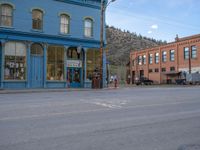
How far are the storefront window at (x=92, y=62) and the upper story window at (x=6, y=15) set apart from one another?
872 cm

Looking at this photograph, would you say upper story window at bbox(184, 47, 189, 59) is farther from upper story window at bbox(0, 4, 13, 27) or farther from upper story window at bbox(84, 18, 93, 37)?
upper story window at bbox(0, 4, 13, 27)

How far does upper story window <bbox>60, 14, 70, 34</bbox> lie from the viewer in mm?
30047

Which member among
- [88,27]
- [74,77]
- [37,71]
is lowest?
[74,77]

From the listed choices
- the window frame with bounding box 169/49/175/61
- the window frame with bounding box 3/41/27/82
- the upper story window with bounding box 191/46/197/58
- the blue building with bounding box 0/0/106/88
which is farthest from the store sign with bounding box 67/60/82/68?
the window frame with bounding box 169/49/175/61

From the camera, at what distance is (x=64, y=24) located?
99.1 feet

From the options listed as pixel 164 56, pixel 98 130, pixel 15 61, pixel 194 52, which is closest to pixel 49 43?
pixel 15 61

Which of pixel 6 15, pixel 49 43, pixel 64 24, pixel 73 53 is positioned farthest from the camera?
pixel 73 53

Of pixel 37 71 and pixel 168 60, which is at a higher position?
pixel 168 60

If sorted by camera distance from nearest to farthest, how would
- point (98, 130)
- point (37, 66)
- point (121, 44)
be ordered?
point (98, 130)
point (37, 66)
point (121, 44)

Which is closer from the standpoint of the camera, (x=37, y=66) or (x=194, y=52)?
(x=37, y=66)

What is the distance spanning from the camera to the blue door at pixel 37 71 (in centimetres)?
2795

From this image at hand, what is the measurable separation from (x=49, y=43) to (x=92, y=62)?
214 inches

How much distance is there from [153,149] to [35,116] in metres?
4.78

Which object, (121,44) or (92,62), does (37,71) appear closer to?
(92,62)
